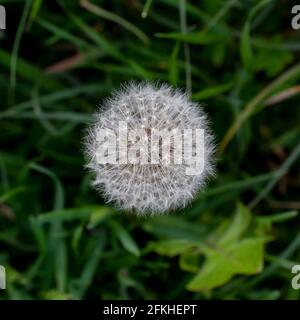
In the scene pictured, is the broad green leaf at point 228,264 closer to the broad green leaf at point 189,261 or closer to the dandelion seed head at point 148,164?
the broad green leaf at point 189,261

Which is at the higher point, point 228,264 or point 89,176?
point 89,176

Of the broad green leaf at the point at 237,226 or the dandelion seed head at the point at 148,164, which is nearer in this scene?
the dandelion seed head at the point at 148,164

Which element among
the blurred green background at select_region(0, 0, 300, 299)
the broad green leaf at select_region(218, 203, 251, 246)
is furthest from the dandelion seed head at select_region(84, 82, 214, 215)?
the broad green leaf at select_region(218, 203, 251, 246)

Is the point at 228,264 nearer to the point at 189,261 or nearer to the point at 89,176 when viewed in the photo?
the point at 189,261

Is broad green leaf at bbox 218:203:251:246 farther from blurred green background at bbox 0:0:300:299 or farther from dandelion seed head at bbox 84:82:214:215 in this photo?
dandelion seed head at bbox 84:82:214:215

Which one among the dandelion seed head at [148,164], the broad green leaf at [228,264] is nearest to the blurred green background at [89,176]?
the broad green leaf at [228,264]

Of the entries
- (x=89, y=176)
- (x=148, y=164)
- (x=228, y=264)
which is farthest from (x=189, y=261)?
(x=148, y=164)
